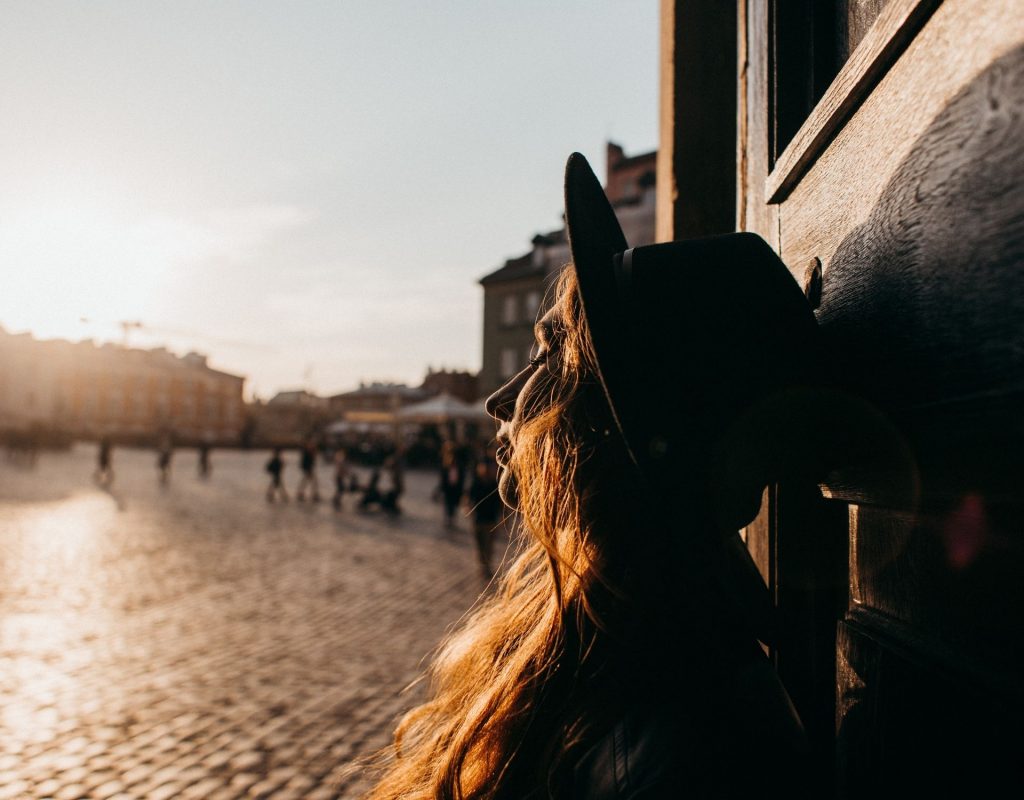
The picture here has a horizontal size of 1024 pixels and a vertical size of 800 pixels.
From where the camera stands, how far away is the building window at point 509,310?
38.3 metres

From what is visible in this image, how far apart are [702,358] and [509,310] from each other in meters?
38.2

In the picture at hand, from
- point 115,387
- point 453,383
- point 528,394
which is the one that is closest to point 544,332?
point 528,394

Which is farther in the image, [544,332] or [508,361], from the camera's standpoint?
[508,361]

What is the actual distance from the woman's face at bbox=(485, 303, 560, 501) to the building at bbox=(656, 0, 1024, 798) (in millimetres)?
409

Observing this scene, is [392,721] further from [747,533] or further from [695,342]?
[695,342]

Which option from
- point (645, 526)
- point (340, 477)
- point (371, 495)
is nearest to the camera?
point (645, 526)

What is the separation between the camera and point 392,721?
450 cm

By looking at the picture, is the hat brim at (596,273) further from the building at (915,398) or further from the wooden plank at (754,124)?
the wooden plank at (754,124)

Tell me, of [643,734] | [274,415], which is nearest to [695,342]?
[643,734]

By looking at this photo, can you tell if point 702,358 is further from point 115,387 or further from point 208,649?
point 115,387

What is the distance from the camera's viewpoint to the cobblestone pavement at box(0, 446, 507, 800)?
12.4 ft

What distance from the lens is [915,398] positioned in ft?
2.24

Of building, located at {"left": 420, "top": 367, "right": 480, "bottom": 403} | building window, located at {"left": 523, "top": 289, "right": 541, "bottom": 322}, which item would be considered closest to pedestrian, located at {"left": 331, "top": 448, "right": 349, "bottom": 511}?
building window, located at {"left": 523, "top": 289, "right": 541, "bottom": 322}

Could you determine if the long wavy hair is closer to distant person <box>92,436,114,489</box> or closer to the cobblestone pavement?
the cobblestone pavement
